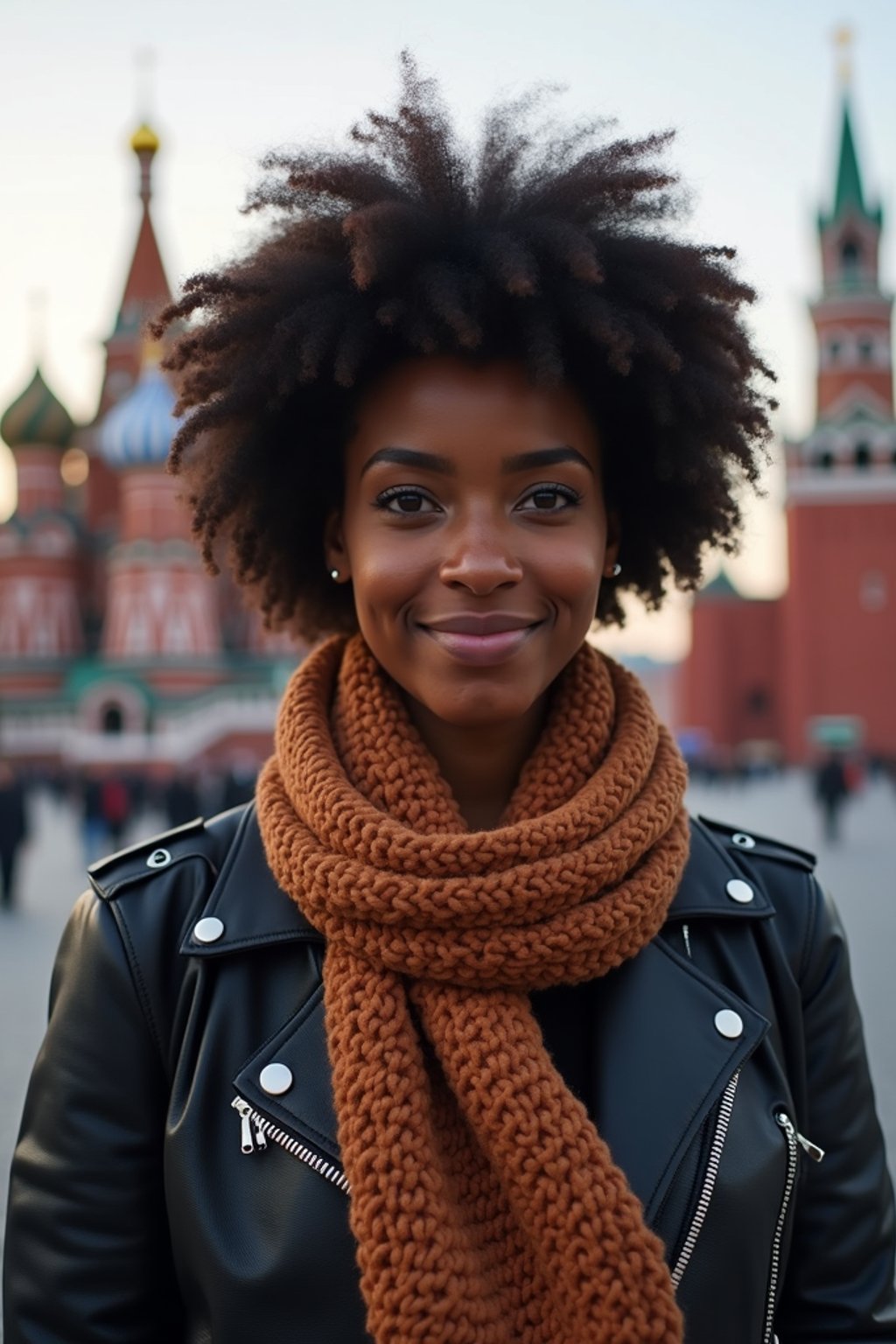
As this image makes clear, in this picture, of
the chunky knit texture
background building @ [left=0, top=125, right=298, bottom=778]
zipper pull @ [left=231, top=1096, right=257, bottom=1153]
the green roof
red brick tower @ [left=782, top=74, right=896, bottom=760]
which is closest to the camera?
the chunky knit texture

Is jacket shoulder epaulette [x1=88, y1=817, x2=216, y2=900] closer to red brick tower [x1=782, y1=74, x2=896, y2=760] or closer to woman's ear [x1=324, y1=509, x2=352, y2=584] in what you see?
woman's ear [x1=324, y1=509, x2=352, y2=584]

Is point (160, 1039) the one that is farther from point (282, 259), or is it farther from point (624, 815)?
point (282, 259)

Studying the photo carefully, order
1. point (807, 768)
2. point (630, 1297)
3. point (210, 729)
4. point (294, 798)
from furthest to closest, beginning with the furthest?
point (807, 768)
point (210, 729)
point (294, 798)
point (630, 1297)

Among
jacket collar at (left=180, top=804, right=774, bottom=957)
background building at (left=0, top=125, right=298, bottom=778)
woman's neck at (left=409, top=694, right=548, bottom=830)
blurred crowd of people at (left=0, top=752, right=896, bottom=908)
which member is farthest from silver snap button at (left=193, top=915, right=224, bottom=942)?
background building at (left=0, top=125, right=298, bottom=778)

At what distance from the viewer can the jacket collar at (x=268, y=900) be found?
173cm


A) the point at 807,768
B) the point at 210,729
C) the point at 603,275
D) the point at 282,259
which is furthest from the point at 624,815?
the point at 807,768

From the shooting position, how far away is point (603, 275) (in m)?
1.83

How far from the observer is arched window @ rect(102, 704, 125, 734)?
101ft

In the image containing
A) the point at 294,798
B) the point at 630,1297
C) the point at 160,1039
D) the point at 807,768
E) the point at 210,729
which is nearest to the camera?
the point at 630,1297

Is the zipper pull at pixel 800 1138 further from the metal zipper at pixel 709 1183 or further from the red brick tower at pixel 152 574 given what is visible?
the red brick tower at pixel 152 574

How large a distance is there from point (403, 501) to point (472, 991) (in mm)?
632

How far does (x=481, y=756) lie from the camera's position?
1.93m

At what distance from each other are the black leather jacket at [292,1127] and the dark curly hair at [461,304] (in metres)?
0.65

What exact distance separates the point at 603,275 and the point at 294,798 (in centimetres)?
82
